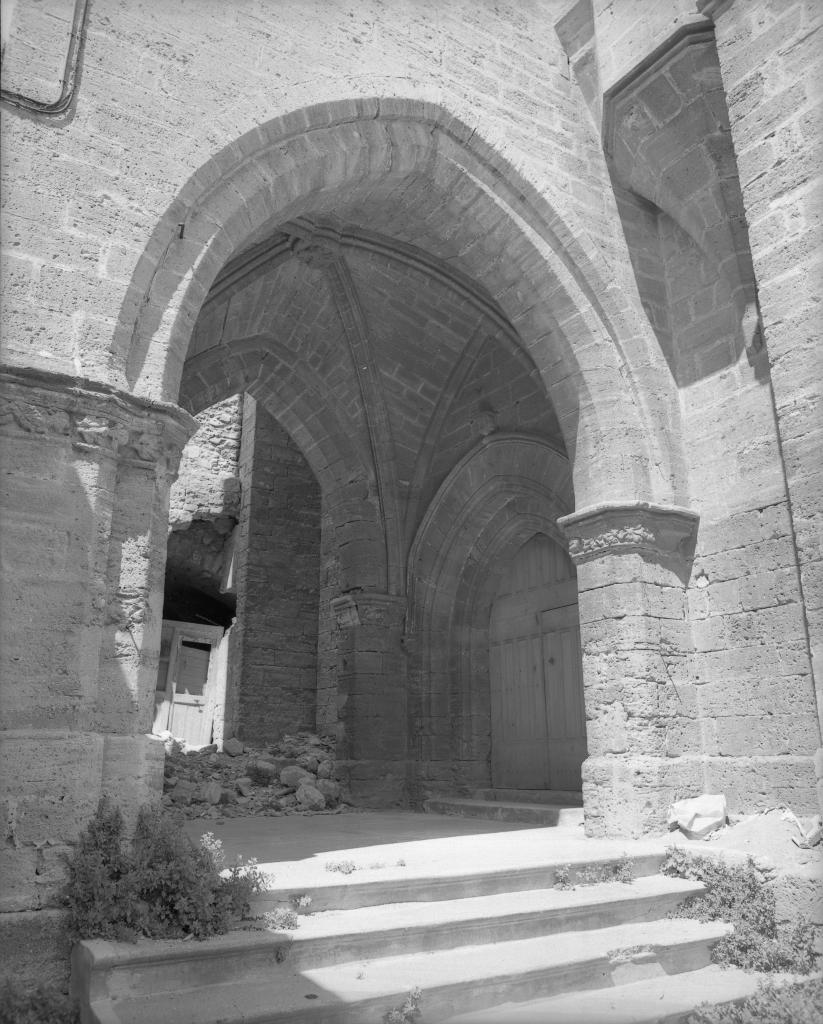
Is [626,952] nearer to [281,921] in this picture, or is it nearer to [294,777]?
[281,921]

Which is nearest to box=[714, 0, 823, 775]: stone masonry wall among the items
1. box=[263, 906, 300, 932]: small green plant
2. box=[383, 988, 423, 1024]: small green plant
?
box=[383, 988, 423, 1024]: small green plant

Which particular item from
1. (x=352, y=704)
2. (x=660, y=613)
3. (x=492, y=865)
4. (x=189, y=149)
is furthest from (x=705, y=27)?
(x=352, y=704)

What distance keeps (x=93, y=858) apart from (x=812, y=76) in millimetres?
4804

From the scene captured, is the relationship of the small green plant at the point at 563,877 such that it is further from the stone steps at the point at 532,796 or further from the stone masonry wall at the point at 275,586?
the stone masonry wall at the point at 275,586

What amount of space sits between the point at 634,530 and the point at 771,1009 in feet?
9.23

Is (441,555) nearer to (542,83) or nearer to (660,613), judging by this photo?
(660,613)

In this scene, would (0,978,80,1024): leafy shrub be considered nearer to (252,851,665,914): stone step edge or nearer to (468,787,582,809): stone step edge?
(252,851,665,914): stone step edge

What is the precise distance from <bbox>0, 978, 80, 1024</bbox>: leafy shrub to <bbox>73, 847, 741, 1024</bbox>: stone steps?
6 cm

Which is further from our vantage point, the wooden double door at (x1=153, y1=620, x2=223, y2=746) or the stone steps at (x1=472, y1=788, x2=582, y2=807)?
the wooden double door at (x1=153, y1=620, x2=223, y2=746)

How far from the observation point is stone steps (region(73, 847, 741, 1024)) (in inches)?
105

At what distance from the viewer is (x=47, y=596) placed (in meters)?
3.32

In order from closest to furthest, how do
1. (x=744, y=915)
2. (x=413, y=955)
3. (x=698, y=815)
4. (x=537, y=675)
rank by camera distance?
(x=413, y=955), (x=744, y=915), (x=698, y=815), (x=537, y=675)

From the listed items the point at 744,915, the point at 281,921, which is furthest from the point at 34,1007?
the point at 744,915

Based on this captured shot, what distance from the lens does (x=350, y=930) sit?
10.2ft
